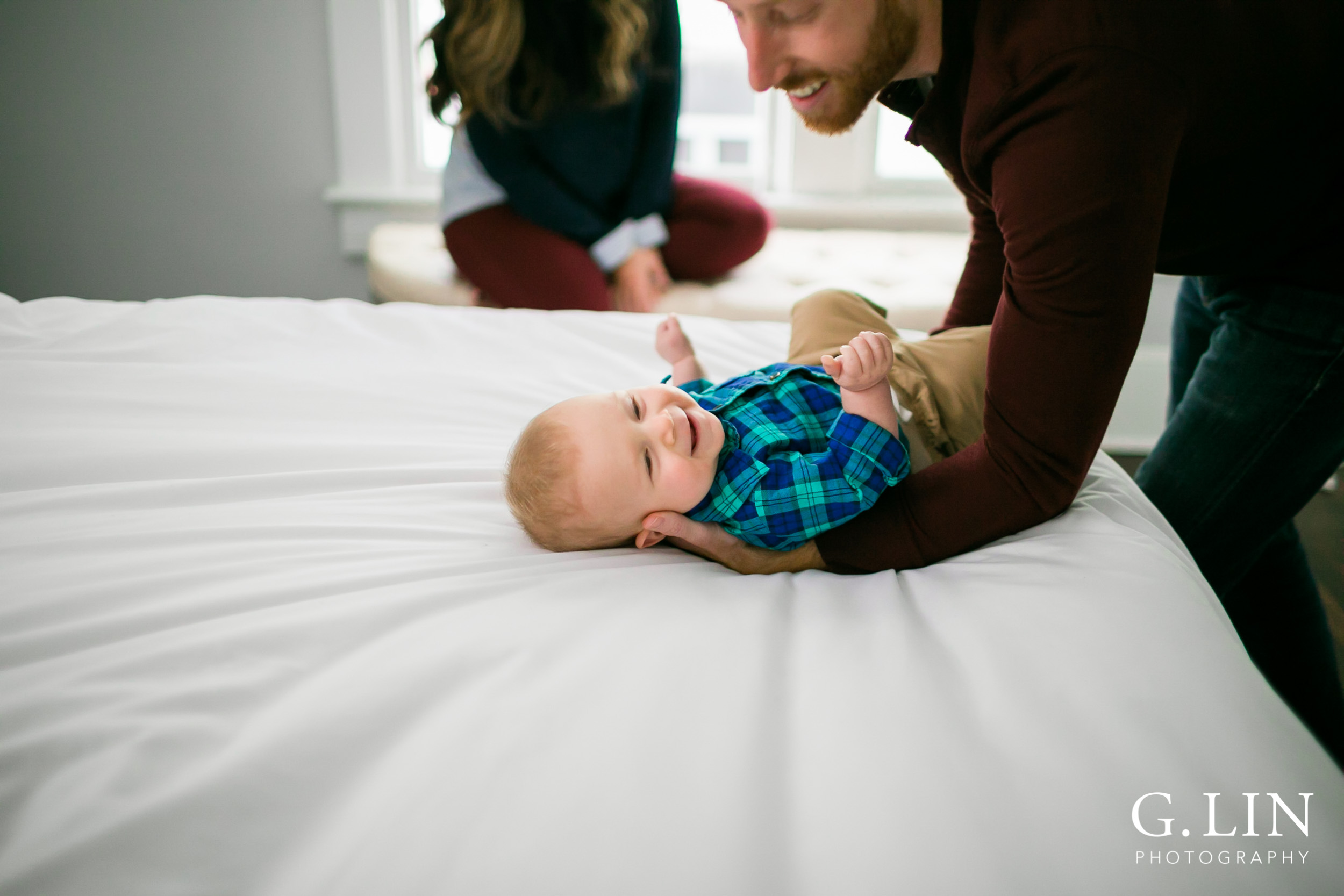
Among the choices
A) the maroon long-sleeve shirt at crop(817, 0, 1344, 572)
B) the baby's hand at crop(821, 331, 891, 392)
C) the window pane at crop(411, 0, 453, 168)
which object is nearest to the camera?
the maroon long-sleeve shirt at crop(817, 0, 1344, 572)

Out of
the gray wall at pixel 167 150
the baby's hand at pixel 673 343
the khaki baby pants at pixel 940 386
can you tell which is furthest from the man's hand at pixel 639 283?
the gray wall at pixel 167 150

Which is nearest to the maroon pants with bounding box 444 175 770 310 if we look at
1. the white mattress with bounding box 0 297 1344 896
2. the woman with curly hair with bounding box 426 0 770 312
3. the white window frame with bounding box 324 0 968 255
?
the woman with curly hair with bounding box 426 0 770 312

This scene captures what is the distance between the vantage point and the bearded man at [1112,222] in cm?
71

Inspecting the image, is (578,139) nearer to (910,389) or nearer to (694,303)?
(694,303)

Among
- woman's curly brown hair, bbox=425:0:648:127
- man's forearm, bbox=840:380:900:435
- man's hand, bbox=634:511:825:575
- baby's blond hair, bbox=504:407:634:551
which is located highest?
woman's curly brown hair, bbox=425:0:648:127

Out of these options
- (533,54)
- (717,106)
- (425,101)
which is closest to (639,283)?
(533,54)

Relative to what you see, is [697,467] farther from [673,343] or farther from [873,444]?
[673,343]

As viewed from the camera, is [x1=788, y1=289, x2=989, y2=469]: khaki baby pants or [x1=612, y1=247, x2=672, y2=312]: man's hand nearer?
[x1=788, y1=289, x2=989, y2=469]: khaki baby pants

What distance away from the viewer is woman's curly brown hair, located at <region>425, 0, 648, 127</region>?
198 centimetres

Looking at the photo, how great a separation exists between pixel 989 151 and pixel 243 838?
33.4 inches

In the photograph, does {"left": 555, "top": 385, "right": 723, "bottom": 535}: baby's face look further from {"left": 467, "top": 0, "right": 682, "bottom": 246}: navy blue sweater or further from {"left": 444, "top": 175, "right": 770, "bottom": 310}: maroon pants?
{"left": 467, "top": 0, "right": 682, "bottom": 246}: navy blue sweater

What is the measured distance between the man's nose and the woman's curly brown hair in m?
1.19

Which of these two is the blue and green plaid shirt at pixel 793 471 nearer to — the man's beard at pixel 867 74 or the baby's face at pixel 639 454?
the baby's face at pixel 639 454

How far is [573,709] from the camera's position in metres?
0.59
